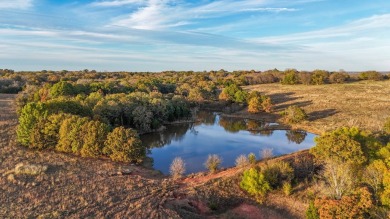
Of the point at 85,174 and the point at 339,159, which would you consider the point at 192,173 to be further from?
the point at 339,159

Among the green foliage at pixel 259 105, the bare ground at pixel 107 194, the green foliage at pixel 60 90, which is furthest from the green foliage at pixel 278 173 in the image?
the green foliage at pixel 60 90

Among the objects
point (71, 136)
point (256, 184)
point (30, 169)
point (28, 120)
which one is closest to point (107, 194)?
point (30, 169)

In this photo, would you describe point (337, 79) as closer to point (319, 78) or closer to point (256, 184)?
point (319, 78)

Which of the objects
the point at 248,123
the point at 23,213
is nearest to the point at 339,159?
the point at 23,213

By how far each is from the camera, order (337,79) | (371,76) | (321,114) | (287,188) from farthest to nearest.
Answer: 1. (371,76)
2. (337,79)
3. (321,114)
4. (287,188)

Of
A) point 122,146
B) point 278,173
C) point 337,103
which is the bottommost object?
point 278,173

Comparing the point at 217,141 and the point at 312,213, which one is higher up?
the point at 312,213

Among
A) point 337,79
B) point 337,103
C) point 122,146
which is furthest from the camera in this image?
point 337,79
